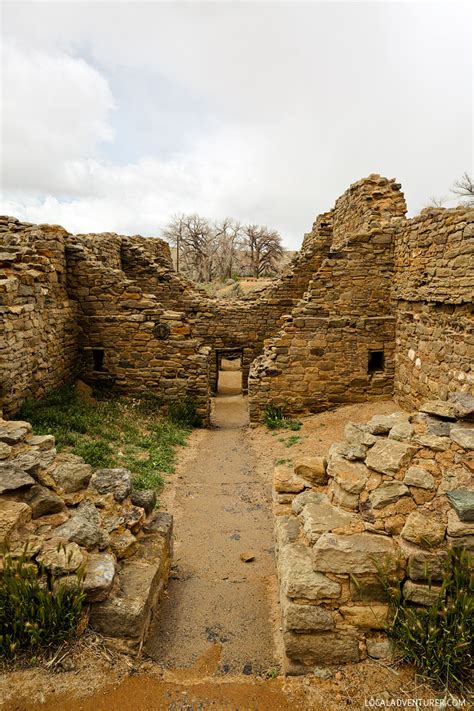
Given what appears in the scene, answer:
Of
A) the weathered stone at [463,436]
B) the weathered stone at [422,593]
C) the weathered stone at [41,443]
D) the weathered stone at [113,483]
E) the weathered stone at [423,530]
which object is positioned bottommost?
the weathered stone at [422,593]

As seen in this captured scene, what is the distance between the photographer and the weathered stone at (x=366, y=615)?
3193 mm

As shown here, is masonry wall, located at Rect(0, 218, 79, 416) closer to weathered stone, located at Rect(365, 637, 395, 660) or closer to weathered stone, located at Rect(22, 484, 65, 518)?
weathered stone, located at Rect(22, 484, 65, 518)

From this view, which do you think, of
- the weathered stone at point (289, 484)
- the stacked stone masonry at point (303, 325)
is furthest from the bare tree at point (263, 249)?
the weathered stone at point (289, 484)

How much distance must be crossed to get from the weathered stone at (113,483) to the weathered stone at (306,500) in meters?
1.79

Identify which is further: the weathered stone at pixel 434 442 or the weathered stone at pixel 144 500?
the weathered stone at pixel 144 500

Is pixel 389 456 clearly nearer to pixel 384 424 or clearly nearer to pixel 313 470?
pixel 384 424

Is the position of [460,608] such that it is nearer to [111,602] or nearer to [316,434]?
[111,602]

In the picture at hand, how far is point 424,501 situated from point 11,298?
23.5 ft

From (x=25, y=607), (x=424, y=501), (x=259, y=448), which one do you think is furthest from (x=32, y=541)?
(x=259, y=448)

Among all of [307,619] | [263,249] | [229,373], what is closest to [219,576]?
[307,619]

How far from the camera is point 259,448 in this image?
9.41m

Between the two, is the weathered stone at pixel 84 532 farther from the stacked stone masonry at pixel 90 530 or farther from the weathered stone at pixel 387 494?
the weathered stone at pixel 387 494

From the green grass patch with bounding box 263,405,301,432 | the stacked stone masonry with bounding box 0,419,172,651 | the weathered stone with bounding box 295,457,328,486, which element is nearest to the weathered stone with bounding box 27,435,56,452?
the stacked stone masonry with bounding box 0,419,172,651

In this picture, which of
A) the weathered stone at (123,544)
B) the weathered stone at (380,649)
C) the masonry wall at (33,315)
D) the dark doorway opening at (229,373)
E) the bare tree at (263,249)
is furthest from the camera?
the bare tree at (263,249)
